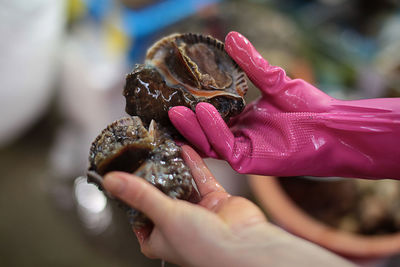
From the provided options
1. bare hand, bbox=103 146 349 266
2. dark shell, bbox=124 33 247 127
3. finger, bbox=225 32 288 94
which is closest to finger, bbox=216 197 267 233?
bare hand, bbox=103 146 349 266

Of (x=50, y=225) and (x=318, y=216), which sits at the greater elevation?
(x=50, y=225)

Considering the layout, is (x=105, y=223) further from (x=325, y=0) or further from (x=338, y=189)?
(x=325, y=0)

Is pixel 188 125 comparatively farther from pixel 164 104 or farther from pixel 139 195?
pixel 139 195

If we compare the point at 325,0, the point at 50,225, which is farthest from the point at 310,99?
the point at 325,0

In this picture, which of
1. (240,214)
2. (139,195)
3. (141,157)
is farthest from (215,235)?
(141,157)

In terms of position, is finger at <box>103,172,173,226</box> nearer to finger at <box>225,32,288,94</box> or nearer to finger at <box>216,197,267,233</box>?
finger at <box>216,197,267,233</box>

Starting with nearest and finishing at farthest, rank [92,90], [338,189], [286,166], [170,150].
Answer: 1. [170,150]
2. [286,166]
3. [338,189]
4. [92,90]
